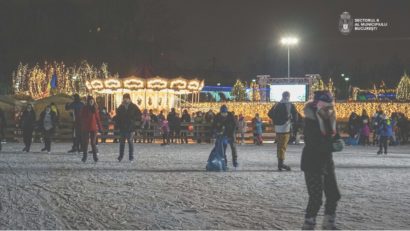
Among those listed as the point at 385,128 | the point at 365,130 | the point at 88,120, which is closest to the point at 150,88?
the point at 365,130

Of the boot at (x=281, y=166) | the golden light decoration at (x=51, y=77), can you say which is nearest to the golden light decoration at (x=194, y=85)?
the golden light decoration at (x=51, y=77)

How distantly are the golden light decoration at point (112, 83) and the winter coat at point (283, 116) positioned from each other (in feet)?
81.0

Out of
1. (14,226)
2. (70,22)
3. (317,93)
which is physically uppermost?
(70,22)

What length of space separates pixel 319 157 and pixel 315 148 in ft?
0.37

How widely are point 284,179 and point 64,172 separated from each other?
4658 millimetres

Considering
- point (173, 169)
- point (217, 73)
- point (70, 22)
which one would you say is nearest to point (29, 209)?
point (173, 169)

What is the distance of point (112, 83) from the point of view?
38.1 metres

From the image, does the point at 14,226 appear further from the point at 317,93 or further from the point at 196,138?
the point at 196,138

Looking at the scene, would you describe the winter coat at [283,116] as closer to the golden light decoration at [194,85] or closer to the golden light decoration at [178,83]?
the golden light decoration at [178,83]

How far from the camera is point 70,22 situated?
5403cm

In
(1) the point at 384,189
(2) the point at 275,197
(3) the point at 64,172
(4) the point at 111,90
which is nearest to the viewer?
(2) the point at 275,197

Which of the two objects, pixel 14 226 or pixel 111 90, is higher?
pixel 111 90

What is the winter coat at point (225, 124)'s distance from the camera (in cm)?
1464

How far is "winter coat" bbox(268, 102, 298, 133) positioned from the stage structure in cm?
3132
